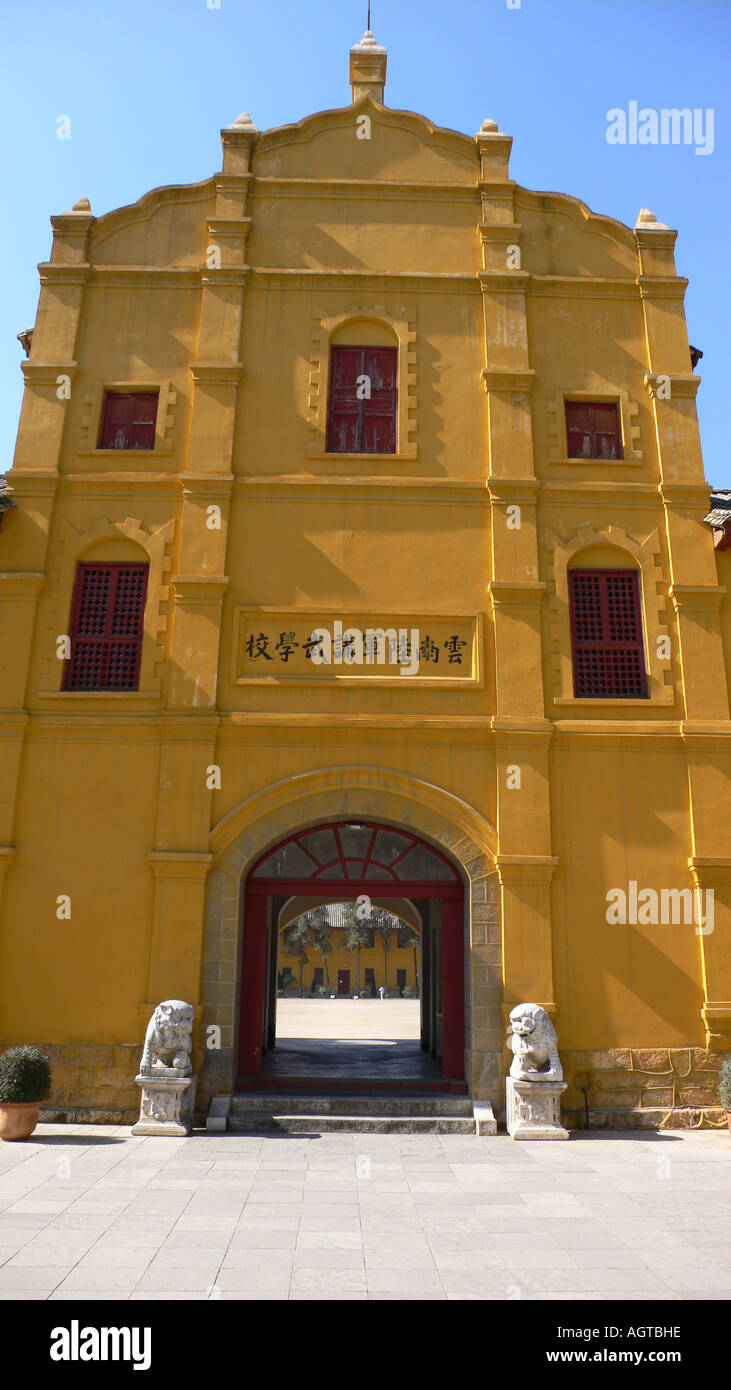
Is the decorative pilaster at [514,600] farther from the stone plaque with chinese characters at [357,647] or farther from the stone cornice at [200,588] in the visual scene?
the stone cornice at [200,588]

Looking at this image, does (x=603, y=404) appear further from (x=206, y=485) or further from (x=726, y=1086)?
(x=726, y=1086)

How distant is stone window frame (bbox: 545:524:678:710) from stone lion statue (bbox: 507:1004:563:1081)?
425 centimetres

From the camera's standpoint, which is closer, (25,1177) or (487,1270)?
(487,1270)

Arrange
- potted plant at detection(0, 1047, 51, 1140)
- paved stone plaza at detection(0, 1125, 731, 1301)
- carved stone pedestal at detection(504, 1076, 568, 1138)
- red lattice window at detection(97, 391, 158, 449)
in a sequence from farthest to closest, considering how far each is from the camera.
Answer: red lattice window at detection(97, 391, 158, 449), carved stone pedestal at detection(504, 1076, 568, 1138), potted plant at detection(0, 1047, 51, 1140), paved stone plaza at detection(0, 1125, 731, 1301)

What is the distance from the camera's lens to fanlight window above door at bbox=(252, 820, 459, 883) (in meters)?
12.6

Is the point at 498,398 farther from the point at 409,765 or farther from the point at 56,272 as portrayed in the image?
the point at 56,272

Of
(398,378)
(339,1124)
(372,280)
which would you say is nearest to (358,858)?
(339,1124)

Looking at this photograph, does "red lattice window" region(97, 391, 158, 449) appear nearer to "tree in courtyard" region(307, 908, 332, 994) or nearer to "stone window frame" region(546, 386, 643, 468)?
"stone window frame" region(546, 386, 643, 468)

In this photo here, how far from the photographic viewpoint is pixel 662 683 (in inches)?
505

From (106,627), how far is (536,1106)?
8544 millimetres

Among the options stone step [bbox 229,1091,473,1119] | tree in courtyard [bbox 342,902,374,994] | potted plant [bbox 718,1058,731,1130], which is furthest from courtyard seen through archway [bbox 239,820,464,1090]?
tree in courtyard [bbox 342,902,374,994]

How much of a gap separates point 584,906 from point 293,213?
11794 millimetres

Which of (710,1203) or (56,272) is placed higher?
(56,272)

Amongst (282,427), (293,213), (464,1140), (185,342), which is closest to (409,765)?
(464,1140)
